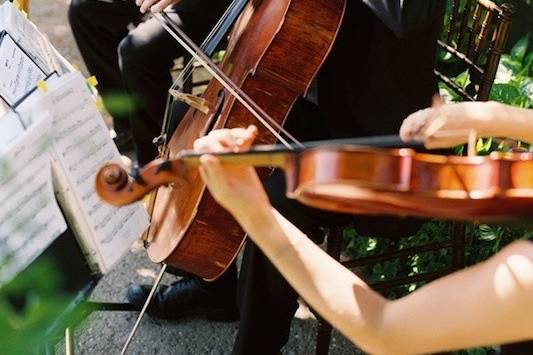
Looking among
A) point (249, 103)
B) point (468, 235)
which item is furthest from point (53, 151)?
point (468, 235)

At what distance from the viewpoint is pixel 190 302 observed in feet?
6.29

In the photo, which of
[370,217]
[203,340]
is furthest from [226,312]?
[370,217]

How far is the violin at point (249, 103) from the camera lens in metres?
1.45

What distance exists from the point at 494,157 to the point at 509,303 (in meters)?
0.17

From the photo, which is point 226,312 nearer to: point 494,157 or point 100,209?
point 100,209

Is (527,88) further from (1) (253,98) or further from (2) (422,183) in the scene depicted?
(2) (422,183)

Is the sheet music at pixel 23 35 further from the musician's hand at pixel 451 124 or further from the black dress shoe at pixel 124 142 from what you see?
the black dress shoe at pixel 124 142

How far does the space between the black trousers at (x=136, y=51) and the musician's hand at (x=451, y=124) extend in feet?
3.37

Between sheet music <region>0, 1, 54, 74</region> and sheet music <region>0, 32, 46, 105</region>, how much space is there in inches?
0.5

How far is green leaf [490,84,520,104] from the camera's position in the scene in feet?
6.19

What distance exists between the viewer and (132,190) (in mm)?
1032

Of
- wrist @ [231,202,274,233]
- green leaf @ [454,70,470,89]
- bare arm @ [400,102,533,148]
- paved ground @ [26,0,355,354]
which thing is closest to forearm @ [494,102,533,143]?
bare arm @ [400,102,533,148]

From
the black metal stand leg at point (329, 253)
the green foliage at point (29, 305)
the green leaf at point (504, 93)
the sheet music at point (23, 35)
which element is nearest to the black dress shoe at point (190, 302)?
the black metal stand leg at point (329, 253)

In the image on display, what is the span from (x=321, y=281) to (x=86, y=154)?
1.61 ft
